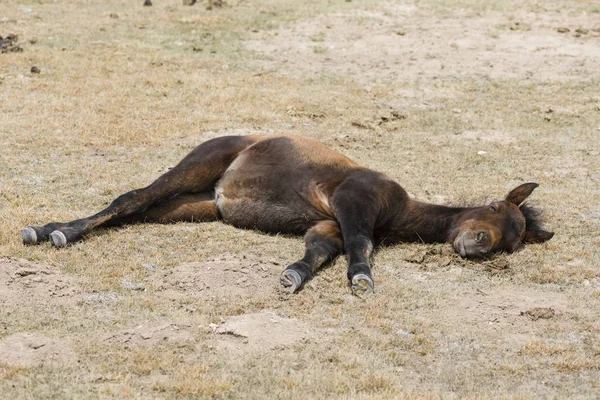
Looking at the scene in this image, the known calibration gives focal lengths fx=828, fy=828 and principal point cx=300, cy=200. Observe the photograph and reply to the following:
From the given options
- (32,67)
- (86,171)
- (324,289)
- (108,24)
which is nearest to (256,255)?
Answer: (324,289)

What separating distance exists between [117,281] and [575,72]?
1099 cm

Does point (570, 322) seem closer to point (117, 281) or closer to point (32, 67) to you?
point (117, 281)

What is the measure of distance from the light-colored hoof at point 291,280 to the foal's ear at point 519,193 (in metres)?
2.39

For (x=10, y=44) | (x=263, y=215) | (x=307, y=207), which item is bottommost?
(x=263, y=215)

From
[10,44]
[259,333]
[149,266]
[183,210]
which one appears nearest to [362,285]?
[259,333]

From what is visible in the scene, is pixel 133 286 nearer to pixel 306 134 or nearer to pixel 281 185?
pixel 281 185

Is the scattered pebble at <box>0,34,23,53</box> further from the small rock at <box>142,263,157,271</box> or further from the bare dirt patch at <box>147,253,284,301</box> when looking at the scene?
the bare dirt patch at <box>147,253,284,301</box>

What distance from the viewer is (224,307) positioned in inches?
237

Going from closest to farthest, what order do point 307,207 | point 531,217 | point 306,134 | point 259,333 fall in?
point 259,333 → point 307,207 → point 531,217 → point 306,134

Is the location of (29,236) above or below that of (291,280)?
above

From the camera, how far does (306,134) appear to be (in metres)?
11.4

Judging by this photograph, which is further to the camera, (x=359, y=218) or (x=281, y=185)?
(x=281, y=185)

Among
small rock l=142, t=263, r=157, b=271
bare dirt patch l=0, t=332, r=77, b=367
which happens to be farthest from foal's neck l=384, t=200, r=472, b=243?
bare dirt patch l=0, t=332, r=77, b=367

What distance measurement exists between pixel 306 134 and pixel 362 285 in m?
5.23
